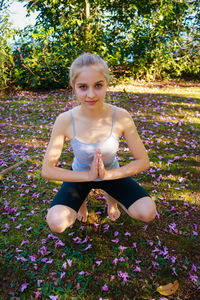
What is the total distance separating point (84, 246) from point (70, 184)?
0.74m

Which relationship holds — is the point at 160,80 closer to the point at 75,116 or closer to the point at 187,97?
the point at 187,97

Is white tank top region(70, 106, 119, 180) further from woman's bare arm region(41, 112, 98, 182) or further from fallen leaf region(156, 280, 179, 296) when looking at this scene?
fallen leaf region(156, 280, 179, 296)

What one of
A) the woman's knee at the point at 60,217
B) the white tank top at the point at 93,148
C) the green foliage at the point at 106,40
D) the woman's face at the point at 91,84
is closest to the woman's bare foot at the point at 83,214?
the woman's knee at the point at 60,217

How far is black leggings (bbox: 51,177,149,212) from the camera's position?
2.29 metres

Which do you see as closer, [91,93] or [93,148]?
[91,93]

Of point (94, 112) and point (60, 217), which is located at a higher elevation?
point (94, 112)

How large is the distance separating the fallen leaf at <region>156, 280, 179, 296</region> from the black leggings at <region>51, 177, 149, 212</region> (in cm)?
78

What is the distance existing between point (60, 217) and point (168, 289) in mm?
1196

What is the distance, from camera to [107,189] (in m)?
2.48

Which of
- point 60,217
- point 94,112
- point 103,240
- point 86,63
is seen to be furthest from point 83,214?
point 86,63

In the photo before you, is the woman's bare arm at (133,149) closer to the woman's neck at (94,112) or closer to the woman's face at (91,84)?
the woman's neck at (94,112)

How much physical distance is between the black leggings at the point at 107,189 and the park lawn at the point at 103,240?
0.57m

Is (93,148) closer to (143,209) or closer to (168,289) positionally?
(143,209)

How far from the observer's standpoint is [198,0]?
8.77m
